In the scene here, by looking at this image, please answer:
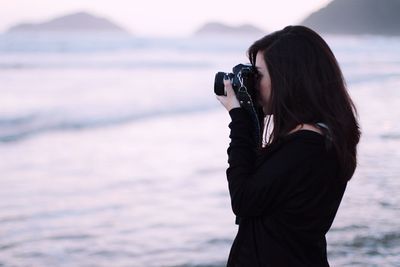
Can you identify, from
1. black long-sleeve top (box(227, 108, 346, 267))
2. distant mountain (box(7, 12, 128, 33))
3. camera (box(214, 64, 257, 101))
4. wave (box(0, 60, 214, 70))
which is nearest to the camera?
black long-sleeve top (box(227, 108, 346, 267))

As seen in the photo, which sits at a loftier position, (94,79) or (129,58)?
(129,58)

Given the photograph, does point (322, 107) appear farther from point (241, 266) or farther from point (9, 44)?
point (9, 44)

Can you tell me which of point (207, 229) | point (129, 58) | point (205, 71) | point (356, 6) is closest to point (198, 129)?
point (207, 229)

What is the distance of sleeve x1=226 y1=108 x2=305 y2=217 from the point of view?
1473 millimetres

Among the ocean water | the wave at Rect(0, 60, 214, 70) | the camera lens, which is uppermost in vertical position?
the wave at Rect(0, 60, 214, 70)

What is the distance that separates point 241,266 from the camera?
160 cm

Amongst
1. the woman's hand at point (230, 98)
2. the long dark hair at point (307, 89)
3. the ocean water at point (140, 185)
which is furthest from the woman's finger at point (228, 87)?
the ocean water at point (140, 185)

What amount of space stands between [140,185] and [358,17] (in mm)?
98283

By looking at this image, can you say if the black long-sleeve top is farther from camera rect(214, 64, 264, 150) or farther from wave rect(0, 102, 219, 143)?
wave rect(0, 102, 219, 143)

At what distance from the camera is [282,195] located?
4.93ft

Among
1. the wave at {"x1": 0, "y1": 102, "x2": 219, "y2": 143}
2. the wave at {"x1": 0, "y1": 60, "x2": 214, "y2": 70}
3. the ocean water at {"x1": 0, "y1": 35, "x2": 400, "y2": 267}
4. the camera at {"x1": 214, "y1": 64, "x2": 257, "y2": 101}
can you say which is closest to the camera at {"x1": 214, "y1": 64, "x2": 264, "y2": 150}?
the camera at {"x1": 214, "y1": 64, "x2": 257, "y2": 101}

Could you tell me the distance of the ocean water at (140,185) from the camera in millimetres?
4004

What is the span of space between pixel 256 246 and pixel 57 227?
316 centimetres

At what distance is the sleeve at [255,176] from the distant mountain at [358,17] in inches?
3302
